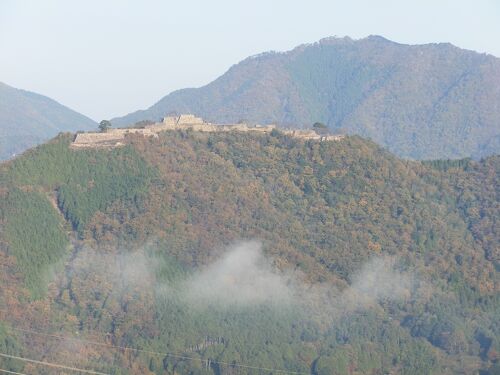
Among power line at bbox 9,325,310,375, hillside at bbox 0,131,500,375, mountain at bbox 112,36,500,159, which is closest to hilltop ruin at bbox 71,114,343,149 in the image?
hillside at bbox 0,131,500,375

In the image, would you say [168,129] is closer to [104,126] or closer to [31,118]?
[104,126]

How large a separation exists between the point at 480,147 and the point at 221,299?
3365 inches

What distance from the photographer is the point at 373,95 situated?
162500 millimetres

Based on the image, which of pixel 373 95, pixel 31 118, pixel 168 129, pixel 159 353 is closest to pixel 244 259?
pixel 159 353

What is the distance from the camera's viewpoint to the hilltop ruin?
7738 centimetres

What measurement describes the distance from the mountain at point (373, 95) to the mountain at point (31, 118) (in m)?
11.2

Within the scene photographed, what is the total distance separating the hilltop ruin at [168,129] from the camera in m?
77.4

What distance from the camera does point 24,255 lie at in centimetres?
6825

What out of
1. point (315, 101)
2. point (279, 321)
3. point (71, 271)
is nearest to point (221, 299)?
point (279, 321)

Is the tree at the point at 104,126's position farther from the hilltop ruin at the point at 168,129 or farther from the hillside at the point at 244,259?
the hillside at the point at 244,259

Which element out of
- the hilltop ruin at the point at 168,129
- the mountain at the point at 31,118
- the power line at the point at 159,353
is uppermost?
the hilltop ruin at the point at 168,129

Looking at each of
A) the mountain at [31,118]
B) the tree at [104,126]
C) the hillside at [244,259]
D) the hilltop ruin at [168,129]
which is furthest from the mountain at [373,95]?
the hillside at [244,259]

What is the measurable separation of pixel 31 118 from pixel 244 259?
106m

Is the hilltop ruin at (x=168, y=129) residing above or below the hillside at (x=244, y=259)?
above
